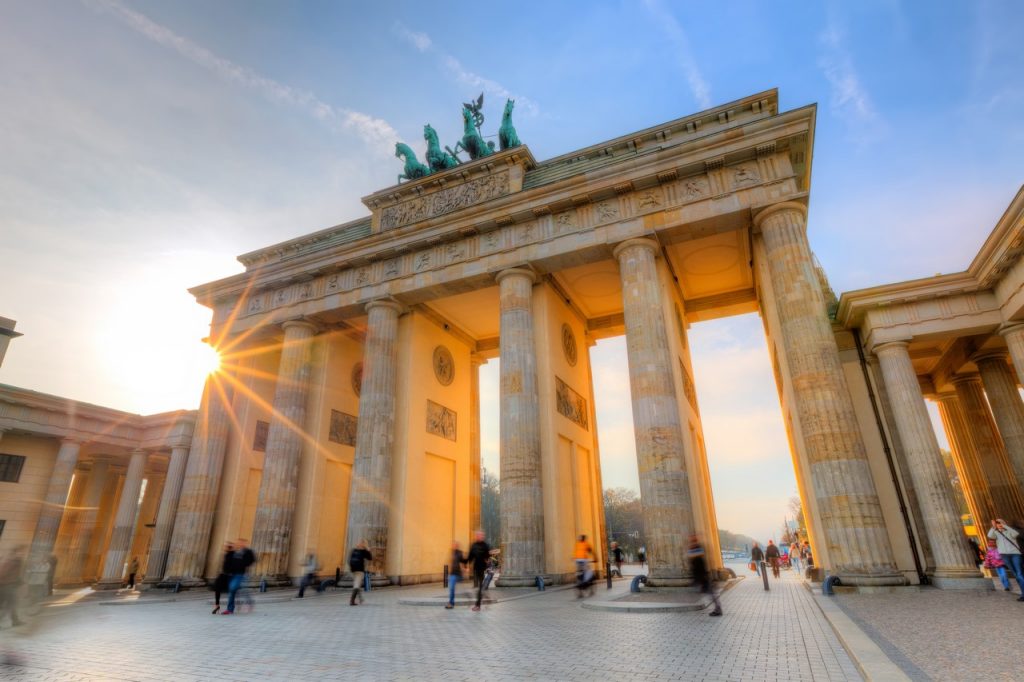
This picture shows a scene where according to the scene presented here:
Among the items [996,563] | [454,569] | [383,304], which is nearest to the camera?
[996,563]

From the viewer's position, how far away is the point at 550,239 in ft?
58.2

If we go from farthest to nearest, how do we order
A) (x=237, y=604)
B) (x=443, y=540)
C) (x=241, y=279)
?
(x=241, y=279) → (x=443, y=540) → (x=237, y=604)

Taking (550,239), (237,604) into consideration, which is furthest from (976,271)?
(237,604)

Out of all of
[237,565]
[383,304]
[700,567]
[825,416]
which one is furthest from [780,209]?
[237,565]

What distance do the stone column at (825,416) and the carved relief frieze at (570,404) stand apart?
7265 mm

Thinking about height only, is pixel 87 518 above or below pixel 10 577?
above

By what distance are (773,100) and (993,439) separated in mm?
13621

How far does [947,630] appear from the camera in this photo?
657 cm

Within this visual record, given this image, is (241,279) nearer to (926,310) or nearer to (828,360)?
(828,360)

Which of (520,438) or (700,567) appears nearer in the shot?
(700,567)

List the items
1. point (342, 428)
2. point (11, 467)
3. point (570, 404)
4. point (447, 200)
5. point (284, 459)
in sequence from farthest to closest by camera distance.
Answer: point (11, 467) < point (342, 428) < point (447, 200) < point (570, 404) < point (284, 459)

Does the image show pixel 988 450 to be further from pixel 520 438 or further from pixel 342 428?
pixel 342 428

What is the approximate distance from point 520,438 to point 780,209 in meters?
10.1

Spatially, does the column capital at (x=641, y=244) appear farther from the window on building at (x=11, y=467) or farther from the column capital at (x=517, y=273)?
the window on building at (x=11, y=467)
